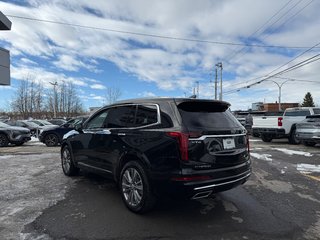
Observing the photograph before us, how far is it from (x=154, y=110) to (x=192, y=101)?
2.02 ft

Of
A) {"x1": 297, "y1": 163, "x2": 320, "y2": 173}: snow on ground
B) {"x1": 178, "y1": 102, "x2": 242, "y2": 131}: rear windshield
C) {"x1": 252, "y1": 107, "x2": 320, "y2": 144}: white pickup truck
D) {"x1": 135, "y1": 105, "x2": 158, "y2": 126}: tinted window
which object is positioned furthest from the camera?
{"x1": 252, "y1": 107, "x2": 320, "y2": 144}: white pickup truck

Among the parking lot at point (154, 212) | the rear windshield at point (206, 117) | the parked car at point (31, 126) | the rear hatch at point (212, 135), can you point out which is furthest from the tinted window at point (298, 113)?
the parked car at point (31, 126)

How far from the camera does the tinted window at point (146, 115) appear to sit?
4.74 meters

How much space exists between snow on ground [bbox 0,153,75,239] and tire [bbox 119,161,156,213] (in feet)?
4.65

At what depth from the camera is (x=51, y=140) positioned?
51.2 feet

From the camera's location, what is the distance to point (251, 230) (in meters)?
4.17

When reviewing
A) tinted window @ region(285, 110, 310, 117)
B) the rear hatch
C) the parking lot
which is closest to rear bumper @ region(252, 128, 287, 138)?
tinted window @ region(285, 110, 310, 117)

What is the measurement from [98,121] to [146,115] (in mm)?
1770

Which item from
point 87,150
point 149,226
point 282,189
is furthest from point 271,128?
point 149,226

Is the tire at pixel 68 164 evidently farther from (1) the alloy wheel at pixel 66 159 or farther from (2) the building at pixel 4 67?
(2) the building at pixel 4 67

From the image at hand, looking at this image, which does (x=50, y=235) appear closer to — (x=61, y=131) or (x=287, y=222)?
(x=287, y=222)

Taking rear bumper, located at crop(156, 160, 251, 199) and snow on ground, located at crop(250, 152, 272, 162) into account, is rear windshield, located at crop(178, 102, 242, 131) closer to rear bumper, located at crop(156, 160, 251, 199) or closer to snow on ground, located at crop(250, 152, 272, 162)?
rear bumper, located at crop(156, 160, 251, 199)

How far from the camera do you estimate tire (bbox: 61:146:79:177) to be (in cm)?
Answer: 734

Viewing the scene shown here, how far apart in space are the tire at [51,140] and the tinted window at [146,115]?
11.6m
